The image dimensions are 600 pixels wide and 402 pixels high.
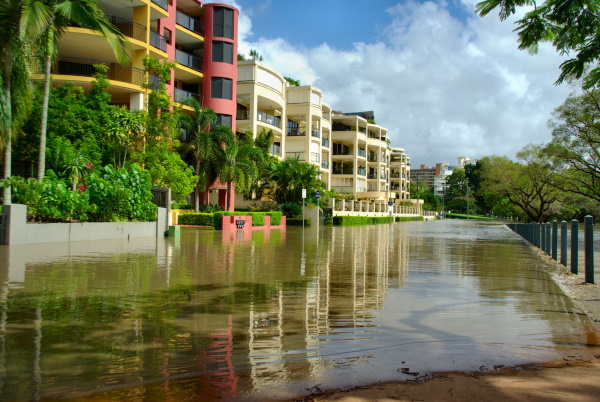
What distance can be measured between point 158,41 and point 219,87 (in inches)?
299

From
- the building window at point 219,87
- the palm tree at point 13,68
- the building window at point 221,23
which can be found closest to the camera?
the palm tree at point 13,68

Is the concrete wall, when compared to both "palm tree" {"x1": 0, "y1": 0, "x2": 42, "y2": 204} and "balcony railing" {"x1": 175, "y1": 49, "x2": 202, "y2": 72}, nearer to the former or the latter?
"palm tree" {"x1": 0, "y1": 0, "x2": 42, "y2": 204}

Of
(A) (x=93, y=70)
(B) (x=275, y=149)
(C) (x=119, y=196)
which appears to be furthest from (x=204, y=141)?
(B) (x=275, y=149)

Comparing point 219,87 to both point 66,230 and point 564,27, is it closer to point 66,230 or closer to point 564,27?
point 66,230

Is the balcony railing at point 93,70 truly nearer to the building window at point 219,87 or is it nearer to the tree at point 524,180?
the building window at point 219,87

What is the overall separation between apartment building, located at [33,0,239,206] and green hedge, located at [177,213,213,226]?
22.1 feet

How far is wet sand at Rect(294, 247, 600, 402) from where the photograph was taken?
12.2ft

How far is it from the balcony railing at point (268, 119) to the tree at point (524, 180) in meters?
21.2

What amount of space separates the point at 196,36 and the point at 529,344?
130 feet

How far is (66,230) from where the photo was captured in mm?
17312

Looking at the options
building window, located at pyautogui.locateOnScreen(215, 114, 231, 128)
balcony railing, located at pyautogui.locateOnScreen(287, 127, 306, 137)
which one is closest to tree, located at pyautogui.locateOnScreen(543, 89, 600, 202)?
building window, located at pyautogui.locateOnScreen(215, 114, 231, 128)

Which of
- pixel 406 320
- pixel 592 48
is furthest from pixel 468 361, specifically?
pixel 592 48

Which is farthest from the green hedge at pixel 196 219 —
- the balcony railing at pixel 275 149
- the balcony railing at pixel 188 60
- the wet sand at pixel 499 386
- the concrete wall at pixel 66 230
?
the wet sand at pixel 499 386

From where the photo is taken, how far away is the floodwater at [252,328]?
4160 millimetres
